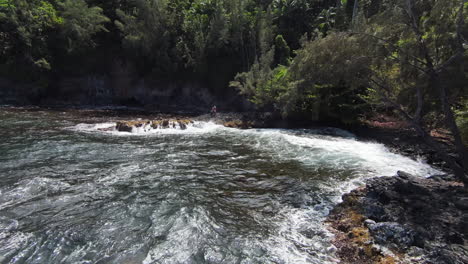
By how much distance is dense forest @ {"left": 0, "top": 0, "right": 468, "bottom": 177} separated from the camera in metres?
10.3

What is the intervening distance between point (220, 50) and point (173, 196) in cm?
3174

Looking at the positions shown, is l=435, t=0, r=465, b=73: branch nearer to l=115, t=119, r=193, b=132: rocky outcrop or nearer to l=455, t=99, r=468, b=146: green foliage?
l=455, t=99, r=468, b=146: green foliage

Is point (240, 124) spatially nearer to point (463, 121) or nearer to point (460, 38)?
point (463, 121)

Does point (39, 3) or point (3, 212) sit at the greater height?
point (39, 3)

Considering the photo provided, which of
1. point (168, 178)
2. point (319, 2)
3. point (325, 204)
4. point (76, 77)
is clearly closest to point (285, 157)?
point (325, 204)

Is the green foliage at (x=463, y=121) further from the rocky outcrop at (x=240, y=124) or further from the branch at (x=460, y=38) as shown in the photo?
the rocky outcrop at (x=240, y=124)

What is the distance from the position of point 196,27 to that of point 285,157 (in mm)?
29550

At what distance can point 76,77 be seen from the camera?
3641 centimetres

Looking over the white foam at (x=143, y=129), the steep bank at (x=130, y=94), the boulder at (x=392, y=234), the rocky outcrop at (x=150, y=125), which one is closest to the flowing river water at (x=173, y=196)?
the boulder at (x=392, y=234)

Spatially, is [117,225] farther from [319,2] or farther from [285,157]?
[319,2]

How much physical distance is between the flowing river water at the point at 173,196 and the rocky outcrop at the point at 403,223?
61 cm

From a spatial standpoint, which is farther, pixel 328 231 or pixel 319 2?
pixel 319 2

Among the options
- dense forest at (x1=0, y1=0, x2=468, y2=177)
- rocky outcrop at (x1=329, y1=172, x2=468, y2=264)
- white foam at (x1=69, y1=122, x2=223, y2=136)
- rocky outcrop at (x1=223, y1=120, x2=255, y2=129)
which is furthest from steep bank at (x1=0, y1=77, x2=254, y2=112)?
rocky outcrop at (x1=329, y1=172, x2=468, y2=264)

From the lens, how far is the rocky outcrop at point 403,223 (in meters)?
5.75
